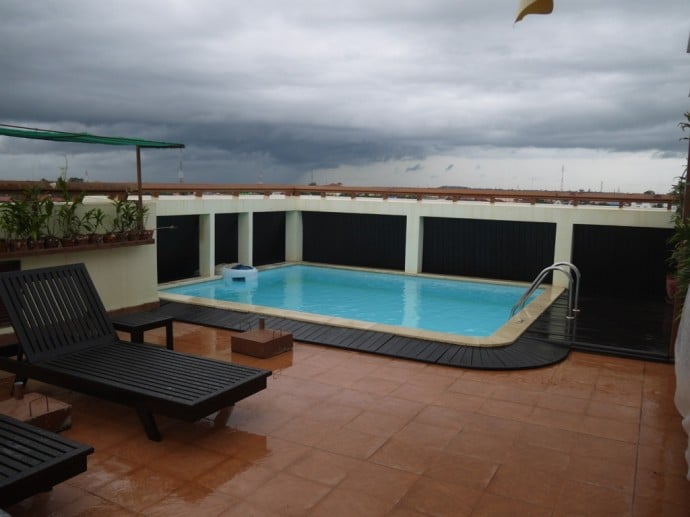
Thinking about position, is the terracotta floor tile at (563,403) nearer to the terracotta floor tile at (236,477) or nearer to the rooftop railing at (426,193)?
the terracotta floor tile at (236,477)

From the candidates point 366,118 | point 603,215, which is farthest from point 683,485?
point 366,118

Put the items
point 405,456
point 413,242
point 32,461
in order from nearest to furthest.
Result: point 32,461 < point 405,456 < point 413,242

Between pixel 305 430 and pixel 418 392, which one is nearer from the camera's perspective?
pixel 305 430

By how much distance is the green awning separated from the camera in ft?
21.9

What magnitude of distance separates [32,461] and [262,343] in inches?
132

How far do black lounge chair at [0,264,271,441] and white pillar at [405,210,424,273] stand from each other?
10.9 metres

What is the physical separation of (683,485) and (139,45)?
11.1 meters

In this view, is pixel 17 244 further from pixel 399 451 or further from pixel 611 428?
pixel 611 428

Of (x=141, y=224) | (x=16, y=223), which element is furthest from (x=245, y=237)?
(x=16, y=223)

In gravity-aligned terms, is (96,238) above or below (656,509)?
above

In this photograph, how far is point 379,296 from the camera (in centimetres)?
1329

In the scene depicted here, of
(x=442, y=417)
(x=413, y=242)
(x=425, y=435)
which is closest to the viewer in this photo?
(x=425, y=435)

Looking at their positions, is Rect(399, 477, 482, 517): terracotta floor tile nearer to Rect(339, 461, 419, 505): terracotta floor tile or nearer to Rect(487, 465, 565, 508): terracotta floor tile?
Rect(339, 461, 419, 505): terracotta floor tile

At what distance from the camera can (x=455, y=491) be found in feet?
11.5
